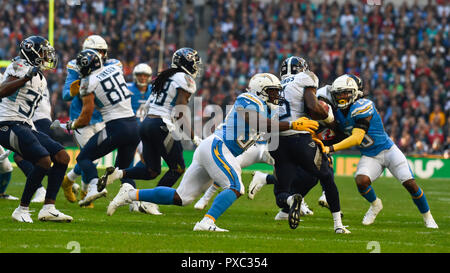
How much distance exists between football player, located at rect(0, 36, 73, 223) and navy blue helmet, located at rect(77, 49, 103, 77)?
0.66 meters

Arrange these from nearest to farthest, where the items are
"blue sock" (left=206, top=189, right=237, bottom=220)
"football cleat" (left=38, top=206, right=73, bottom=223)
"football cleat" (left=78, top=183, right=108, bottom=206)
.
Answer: "blue sock" (left=206, top=189, right=237, bottom=220)
"football cleat" (left=38, top=206, right=73, bottom=223)
"football cleat" (left=78, top=183, right=108, bottom=206)

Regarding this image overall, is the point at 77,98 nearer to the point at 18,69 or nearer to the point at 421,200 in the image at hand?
the point at 18,69

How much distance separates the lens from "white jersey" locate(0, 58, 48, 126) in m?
7.52

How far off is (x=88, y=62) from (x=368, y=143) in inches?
120

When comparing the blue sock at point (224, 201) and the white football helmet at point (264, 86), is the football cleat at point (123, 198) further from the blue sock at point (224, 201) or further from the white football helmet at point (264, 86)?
the white football helmet at point (264, 86)

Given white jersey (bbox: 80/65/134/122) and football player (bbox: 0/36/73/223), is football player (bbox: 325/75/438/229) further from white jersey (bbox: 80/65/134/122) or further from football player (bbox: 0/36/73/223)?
football player (bbox: 0/36/73/223)

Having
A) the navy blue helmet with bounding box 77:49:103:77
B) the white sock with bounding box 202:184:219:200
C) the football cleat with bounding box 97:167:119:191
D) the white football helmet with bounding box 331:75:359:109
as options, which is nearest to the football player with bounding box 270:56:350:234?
the white football helmet with bounding box 331:75:359:109

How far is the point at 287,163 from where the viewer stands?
7906 millimetres

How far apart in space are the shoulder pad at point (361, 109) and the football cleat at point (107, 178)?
2.57 meters

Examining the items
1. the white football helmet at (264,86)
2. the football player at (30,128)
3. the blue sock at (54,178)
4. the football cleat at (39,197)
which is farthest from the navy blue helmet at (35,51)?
the football cleat at (39,197)

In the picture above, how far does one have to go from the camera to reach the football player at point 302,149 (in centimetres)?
736

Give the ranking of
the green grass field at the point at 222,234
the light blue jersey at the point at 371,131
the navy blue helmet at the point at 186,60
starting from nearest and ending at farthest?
the green grass field at the point at 222,234, the light blue jersey at the point at 371,131, the navy blue helmet at the point at 186,60
